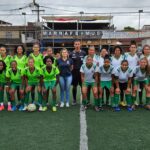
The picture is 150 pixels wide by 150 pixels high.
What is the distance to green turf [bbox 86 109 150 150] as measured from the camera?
529cm

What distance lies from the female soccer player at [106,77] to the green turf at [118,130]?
584 millimetres

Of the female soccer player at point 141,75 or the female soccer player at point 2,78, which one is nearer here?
the female soccer player at point 2,78

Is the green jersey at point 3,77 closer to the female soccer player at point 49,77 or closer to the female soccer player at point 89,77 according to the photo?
the female soccer player at point 49,77

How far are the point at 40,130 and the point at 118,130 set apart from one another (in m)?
1.44

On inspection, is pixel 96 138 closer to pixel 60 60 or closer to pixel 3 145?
pixel 3 145

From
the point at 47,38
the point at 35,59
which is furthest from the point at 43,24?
the point at 35,59

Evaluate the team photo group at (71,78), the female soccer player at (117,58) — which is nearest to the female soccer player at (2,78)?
the team photo group at (71,78)

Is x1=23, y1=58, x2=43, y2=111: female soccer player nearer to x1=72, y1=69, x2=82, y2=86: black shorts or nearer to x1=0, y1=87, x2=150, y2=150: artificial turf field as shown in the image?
x1=0, y1=87, x2=150, y2=150: artificial turf field

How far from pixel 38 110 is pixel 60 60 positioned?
1.40 metres

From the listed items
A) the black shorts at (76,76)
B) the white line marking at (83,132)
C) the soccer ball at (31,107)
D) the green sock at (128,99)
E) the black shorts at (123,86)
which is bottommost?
the white line marking at (83,132)

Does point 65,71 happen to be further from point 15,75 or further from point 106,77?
point 15,75

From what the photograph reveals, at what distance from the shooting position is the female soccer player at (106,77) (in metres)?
8.05

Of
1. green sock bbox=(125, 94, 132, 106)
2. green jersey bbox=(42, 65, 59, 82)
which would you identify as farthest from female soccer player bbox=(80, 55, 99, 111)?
green sock bbox=(125, 94, 132, 106)

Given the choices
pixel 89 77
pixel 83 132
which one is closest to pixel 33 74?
pixel 89 77
